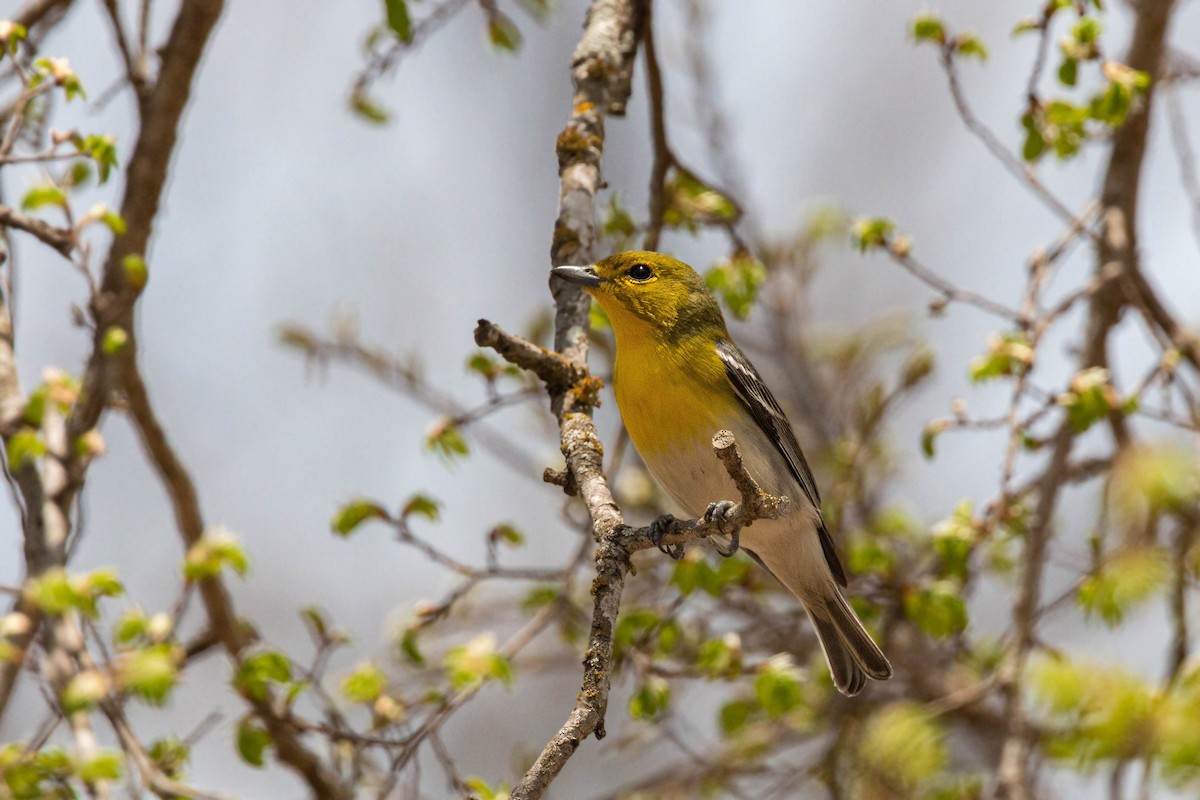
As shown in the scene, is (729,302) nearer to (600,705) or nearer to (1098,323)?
(1098,323)

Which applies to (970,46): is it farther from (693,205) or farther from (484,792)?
(484,792)

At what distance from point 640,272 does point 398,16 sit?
137 cm

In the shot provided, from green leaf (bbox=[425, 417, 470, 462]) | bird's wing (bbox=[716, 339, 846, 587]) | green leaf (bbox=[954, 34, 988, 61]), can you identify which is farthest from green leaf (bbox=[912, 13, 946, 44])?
green leaf (bbox=[425, 417, 470, 462])

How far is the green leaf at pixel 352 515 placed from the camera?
4.24m

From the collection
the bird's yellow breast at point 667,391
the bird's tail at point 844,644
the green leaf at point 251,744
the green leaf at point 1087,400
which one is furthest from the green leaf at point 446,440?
the green leaf at point 1087,400

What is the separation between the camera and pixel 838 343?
6.96 m

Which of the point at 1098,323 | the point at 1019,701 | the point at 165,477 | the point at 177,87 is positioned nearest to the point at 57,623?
the point at 165,477

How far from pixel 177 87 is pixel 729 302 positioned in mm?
2208

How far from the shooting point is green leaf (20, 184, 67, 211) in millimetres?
3254

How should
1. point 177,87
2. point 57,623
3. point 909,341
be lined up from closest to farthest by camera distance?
point 57,623, point 177,87, point 909,341

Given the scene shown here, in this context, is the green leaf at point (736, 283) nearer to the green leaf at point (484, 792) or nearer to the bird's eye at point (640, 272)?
the bird's eye at point (640, 272)

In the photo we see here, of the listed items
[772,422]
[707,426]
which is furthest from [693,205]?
[707,426]

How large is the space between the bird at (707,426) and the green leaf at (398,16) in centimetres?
A: 106

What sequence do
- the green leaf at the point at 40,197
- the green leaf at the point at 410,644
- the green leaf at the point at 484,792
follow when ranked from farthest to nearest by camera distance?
1. the green leaf at the point at 410,644
2. the green leaf at the point at 40,197
3. the green leaf at the point at 484,792
